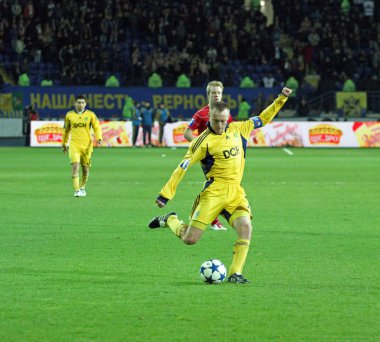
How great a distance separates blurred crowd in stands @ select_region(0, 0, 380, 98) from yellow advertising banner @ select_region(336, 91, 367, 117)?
26.9 inches

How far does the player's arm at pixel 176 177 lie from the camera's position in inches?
376

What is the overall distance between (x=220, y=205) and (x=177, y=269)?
3.39ft

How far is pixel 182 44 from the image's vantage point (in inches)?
1893

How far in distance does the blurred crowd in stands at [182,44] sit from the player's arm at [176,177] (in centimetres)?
3595

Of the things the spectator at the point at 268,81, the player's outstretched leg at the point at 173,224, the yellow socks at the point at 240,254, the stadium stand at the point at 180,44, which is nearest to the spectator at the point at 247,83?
the stadium stand at the point at 180,44

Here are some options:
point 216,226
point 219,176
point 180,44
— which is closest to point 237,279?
point 219,176

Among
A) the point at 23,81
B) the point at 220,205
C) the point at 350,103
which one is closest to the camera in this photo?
the point at 220,205

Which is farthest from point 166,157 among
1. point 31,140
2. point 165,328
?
point 165,328

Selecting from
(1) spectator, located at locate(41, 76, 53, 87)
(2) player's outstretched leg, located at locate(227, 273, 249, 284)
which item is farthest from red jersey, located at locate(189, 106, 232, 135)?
(1) spectator, located at locate(41, 76, 53, 87)

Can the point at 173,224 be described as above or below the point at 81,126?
below

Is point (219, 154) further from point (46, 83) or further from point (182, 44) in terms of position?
point (182, 44)

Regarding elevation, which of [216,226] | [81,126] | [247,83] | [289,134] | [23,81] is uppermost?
[23,81]

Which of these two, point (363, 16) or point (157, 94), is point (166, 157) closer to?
point (157, 94)

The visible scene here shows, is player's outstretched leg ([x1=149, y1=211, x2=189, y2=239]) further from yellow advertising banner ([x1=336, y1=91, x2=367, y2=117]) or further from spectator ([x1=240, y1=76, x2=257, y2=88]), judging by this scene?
yellow advertising banner ([x1=336, y1=91, x2=367, y2=117])
